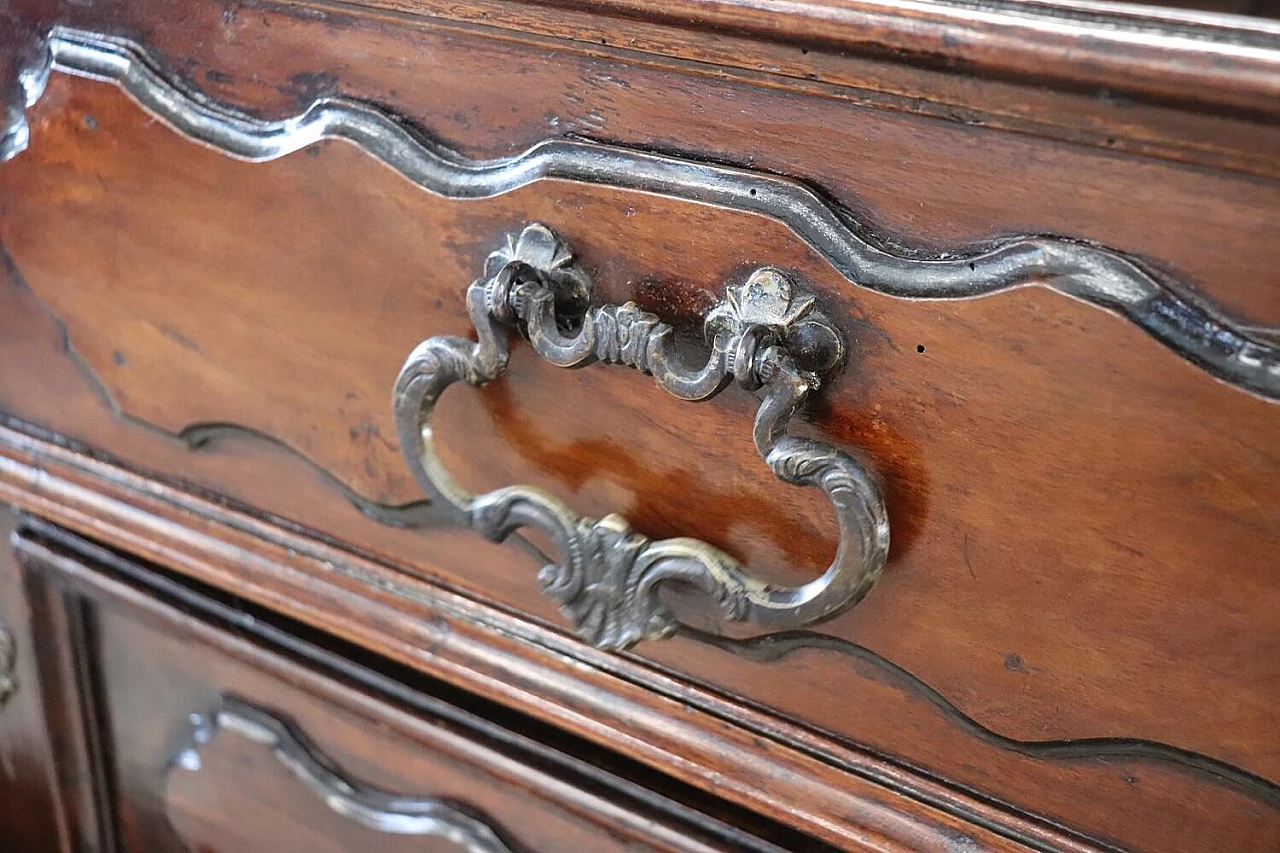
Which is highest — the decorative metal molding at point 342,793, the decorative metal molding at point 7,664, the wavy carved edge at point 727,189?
the wavy carved edge at point 727,189

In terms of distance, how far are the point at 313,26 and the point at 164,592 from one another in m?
0.27

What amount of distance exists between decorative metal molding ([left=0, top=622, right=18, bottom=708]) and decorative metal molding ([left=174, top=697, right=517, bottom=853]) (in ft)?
0.39

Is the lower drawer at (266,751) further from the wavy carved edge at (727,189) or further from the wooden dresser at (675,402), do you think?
the wavy carved edge at (727,189)

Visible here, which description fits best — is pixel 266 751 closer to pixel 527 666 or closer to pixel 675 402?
pixel 527 666

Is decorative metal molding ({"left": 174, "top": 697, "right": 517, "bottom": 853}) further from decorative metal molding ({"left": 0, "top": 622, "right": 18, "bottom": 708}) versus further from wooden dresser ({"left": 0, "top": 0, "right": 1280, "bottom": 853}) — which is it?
decorative metal molding ({"left": 0, "top": 622, "right": 18, "bottom": 708})

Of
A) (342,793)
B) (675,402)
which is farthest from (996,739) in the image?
(342,793)

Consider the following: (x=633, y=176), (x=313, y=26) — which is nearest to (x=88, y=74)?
(x=313, y=26)

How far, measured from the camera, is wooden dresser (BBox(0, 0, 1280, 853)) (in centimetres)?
26

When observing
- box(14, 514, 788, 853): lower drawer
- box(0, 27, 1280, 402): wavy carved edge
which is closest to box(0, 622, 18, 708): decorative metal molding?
box(14, 514, 788, 853): lower drawer

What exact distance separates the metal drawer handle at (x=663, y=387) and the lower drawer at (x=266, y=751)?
9 cm

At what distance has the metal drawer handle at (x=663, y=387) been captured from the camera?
0.97 ft

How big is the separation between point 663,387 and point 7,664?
1.41 ft

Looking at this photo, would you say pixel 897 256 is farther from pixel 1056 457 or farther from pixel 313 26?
pixel 313 26

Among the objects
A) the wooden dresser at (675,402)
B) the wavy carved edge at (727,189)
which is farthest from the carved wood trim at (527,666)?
the wavy carved edge at (727,189)
